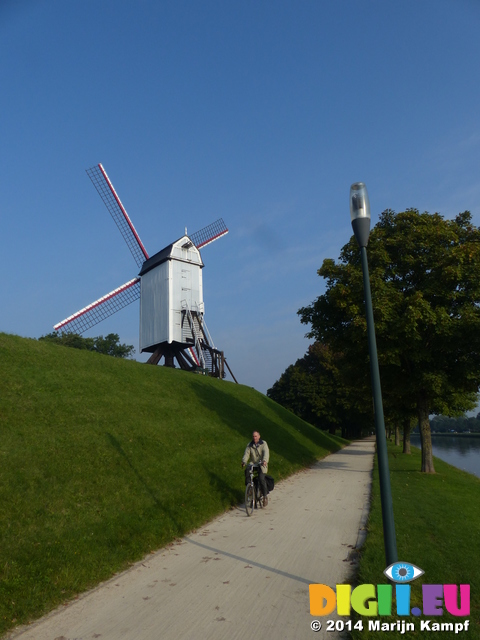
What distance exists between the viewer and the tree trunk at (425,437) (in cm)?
1991

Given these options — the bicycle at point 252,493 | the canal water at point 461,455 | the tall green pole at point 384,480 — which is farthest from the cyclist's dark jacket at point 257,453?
the canal water at point 461,455

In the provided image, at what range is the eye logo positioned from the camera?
220 inches

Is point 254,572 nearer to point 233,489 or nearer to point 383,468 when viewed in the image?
point 383,468

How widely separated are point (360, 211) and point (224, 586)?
5.86 meters

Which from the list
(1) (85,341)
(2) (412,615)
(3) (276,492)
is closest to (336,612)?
(2) (412,615)

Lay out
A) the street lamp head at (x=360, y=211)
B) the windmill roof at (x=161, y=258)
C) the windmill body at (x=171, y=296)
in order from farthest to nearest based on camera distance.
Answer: the windmill roof at (x=161, y=258) → the windmill body at (x=171, y=296) → the street lamp head at (x=360, y=211)

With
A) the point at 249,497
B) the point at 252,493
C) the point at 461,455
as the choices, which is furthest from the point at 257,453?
the point at 461,455

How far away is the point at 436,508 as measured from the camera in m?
12.0

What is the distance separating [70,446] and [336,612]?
8192 mm

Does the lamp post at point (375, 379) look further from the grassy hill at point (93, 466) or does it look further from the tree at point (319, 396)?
the tree at point (319, 396)

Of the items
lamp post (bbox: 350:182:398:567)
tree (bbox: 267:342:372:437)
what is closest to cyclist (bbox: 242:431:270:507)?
lamp post (bbox: 350:182:398:567)

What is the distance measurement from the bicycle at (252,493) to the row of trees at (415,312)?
813 centimetres

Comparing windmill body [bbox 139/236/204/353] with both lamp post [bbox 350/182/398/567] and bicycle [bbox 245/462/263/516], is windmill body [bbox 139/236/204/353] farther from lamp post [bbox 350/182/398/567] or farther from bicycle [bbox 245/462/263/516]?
lamp post [bbox 350/182/398/567]

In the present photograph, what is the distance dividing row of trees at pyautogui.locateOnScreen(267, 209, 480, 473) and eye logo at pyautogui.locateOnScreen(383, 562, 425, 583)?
12624 millimetres
